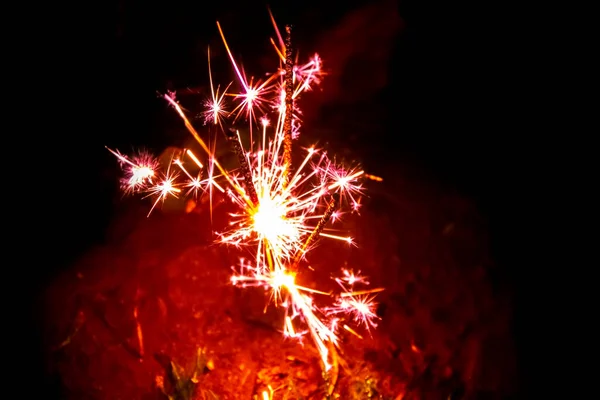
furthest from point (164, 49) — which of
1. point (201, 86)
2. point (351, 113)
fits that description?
point (351, 113)

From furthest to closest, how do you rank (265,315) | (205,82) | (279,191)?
(205,82)
(279,191)
(265,315)

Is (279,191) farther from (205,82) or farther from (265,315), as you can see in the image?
(205,82)

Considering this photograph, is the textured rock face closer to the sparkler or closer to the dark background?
the sparkler

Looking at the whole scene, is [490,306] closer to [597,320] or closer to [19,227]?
[597,320]

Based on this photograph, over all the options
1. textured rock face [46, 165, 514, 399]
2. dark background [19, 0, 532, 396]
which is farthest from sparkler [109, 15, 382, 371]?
dark background [19, 0, 532, 396]

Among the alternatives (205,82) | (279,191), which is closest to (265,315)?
(279,191)
